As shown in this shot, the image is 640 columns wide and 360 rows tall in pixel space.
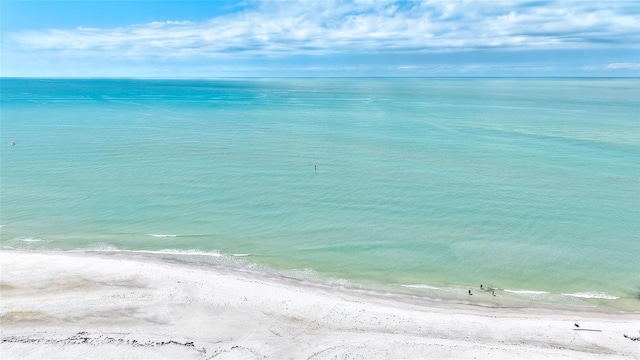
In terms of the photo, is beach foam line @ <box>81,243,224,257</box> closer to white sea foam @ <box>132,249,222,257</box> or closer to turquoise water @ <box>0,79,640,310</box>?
white sea foam @ <box>132,249,222,257</box>

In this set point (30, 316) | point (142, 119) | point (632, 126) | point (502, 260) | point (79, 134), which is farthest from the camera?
point (142, 119)

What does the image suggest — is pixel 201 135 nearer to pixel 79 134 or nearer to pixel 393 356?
pixel 79 134

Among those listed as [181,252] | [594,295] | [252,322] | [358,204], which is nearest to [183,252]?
[181,252]

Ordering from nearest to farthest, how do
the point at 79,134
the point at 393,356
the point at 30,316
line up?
the point at 393,356 < the point at 30,316 < the point at 79,134

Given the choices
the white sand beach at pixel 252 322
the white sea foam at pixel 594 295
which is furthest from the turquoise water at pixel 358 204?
the white sand beach at pixel 252 322

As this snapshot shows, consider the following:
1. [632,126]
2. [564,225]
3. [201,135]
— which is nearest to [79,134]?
[201,135]

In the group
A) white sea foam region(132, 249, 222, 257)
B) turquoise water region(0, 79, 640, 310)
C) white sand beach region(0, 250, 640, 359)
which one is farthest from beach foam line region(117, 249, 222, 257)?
white sand beach region(0, 250, 640, 359)

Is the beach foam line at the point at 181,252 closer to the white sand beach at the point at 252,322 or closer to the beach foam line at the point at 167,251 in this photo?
the beach foam line at the point at 167,251
